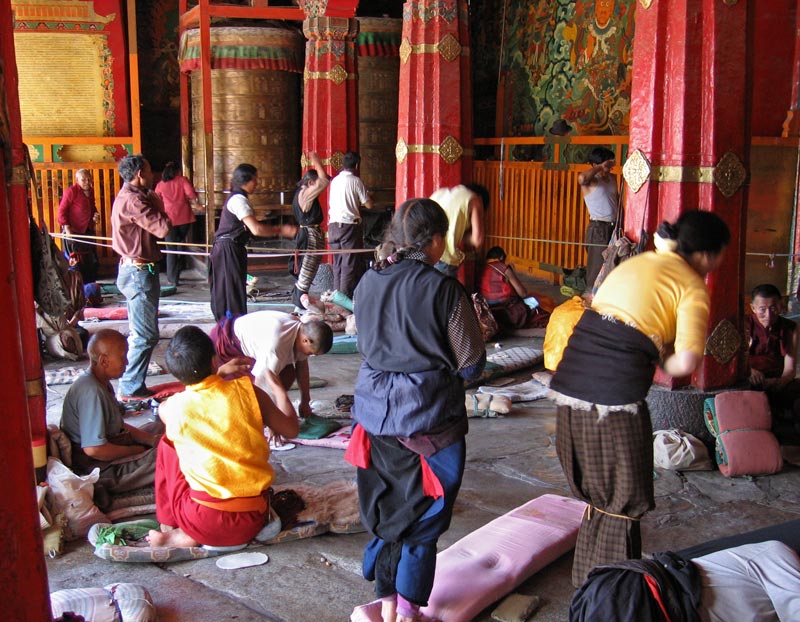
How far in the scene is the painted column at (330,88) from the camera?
10.9 meters

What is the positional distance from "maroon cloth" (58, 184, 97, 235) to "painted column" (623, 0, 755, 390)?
25.5 ft

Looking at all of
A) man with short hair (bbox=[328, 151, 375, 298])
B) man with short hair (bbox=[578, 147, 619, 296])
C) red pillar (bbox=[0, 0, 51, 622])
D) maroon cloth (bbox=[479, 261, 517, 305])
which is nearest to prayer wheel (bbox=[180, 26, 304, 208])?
man with short hair (bbox=[328, 151, 375, 298])

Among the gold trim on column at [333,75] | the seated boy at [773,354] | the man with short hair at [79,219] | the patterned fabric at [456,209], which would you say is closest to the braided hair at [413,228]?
the seated boy at [773,354]

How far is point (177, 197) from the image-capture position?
11.9m

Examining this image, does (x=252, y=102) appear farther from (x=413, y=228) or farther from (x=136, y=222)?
(x=413, y=228)

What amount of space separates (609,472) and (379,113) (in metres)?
11.4

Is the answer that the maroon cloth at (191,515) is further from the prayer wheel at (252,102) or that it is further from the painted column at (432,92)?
the prayer wheel at (252,102)

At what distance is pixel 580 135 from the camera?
1175 centimetres

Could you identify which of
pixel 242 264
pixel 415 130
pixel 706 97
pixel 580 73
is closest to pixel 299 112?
pixel 580 73

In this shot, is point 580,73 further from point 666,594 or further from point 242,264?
point 666,594

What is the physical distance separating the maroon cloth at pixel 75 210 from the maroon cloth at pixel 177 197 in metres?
0.97

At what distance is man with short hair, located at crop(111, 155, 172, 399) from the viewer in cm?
639

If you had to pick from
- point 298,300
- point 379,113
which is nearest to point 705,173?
point 298,300

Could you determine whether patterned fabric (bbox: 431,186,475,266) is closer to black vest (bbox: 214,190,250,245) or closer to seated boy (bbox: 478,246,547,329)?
black vest (bbox: 214,190,250,245)
